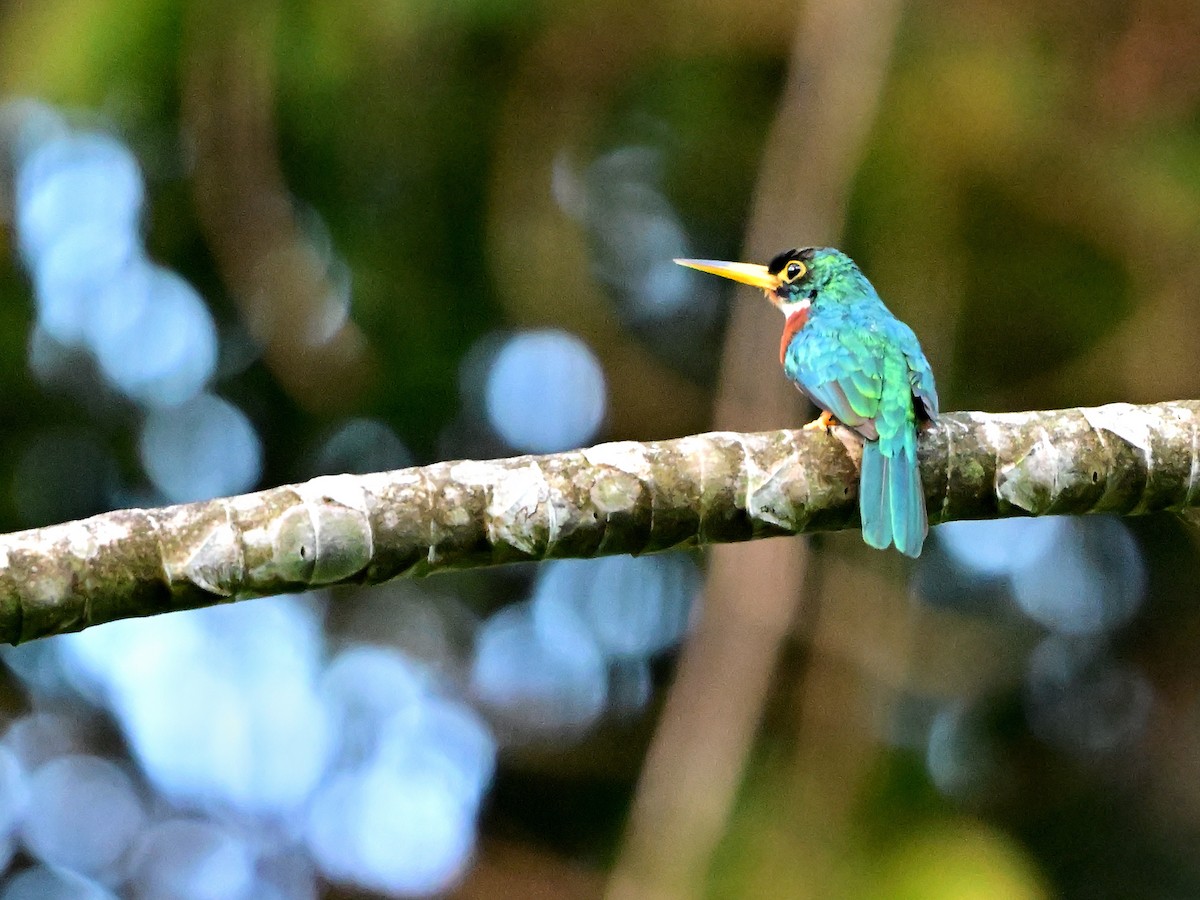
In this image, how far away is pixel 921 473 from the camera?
275 cm

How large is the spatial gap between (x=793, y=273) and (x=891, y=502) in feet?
6.41

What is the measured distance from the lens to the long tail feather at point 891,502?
2639mm

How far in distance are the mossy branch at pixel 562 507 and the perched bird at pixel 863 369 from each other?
0.18 ft

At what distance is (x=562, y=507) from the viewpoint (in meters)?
2.34

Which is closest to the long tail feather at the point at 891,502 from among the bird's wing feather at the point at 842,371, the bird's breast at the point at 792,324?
the bird's wing feather at the point at 842,371

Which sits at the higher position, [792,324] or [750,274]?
[750,274]

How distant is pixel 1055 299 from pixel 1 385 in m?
4.13

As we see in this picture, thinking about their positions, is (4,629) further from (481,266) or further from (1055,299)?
(1055,299)

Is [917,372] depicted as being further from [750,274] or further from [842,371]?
[750,274]

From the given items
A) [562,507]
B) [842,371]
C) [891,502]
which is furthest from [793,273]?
[562,507]

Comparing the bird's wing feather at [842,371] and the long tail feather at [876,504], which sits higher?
the bird's wing feather at [842,371]

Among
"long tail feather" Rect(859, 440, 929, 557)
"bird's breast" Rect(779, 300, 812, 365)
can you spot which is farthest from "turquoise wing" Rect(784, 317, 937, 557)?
"bird's breast" Rect(779, 300, 812, 365)

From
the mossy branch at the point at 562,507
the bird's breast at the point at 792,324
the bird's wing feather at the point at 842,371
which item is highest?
the bird's breast at the point at 792,324

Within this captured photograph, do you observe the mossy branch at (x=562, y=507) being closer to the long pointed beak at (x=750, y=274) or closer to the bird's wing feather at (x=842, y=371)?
the bird's wing feather at (x=842, y=371)
